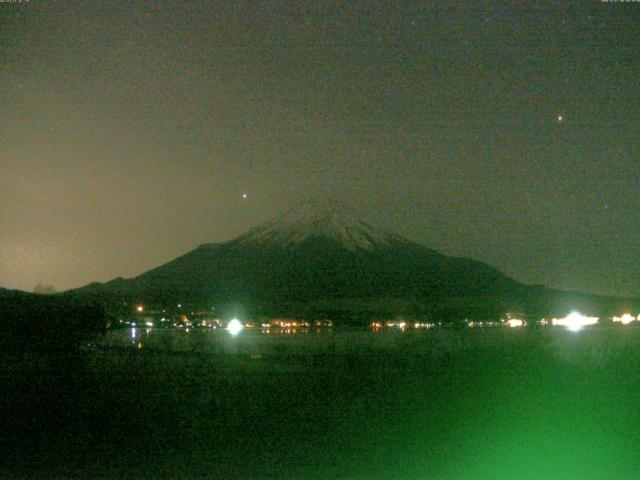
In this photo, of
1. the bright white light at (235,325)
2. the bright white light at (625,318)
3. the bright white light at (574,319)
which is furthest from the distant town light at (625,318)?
the bright white light at (235,325)

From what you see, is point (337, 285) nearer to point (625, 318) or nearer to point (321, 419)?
point (625, 318)

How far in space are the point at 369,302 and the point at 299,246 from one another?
29145 millimetres

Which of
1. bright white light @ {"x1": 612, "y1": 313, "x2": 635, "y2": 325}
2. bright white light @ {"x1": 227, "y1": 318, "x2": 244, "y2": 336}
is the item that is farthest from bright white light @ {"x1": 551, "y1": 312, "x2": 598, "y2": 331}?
bright white light @ {"x1": 227, "y1": 318, "x2": 244, "y2": 336}

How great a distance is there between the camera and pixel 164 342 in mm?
30031

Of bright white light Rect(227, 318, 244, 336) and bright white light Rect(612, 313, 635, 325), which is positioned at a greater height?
bright white light Rect(227, 318, 244, 336)

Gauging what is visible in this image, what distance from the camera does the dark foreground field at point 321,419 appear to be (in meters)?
9.65

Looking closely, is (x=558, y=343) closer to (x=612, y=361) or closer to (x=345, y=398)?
(x=612, y=361)

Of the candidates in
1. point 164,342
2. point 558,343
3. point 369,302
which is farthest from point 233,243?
point 558,343

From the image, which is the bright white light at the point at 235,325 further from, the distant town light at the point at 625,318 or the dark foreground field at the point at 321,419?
the dark foreground field at the point at 321,419

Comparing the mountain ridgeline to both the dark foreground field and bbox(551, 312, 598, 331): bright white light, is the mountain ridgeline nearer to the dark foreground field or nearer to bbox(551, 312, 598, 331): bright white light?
bbox(551, 312, 598, 331): bright white light

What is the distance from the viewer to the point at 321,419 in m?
12.5

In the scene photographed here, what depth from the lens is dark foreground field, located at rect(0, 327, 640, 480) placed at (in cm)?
965

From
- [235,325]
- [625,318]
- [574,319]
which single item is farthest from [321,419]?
[574,319]

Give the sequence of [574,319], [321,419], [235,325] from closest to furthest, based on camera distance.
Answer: [321,419] → [574,319] → [235,325]
